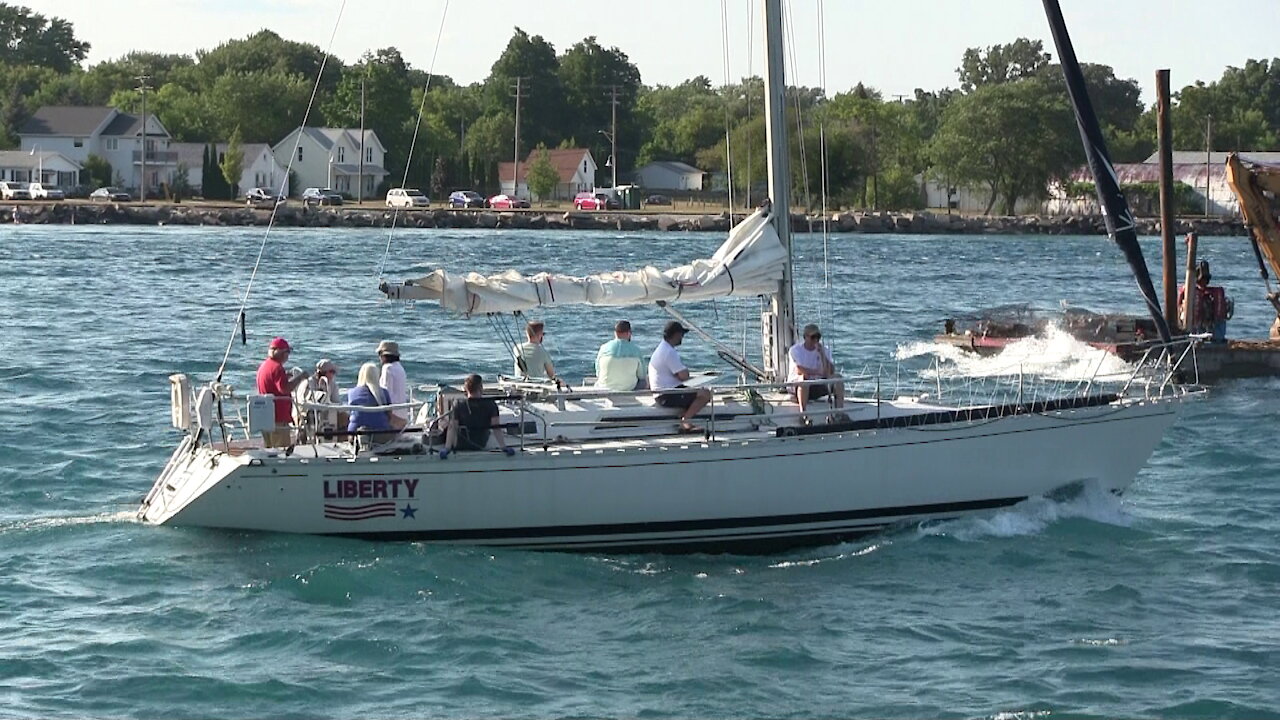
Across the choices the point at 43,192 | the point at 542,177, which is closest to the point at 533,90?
the point at 542,177

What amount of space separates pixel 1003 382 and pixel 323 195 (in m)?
93.3

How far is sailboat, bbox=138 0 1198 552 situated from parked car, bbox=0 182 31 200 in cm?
10129

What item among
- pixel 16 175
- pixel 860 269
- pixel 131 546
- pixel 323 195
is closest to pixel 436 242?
pixel 860 269

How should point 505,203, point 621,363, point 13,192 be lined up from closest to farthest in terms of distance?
1. point 621,363
2. point 13,192
3. point 505,203

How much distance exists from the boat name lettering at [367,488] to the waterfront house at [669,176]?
418ft

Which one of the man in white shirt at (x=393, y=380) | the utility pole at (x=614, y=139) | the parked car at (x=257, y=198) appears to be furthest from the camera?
the utility pole at (x=614, y=139)

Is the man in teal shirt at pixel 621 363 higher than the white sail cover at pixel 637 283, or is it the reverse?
the white sail cover at pixel 637 283

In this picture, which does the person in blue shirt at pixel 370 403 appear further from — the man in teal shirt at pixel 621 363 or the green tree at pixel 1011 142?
the green tree at pixel 1011 142

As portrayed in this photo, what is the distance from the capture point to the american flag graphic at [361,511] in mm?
18109

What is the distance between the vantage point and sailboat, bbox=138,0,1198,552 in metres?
18.1

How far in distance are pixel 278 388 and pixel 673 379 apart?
4220mm

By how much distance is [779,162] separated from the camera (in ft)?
65.9

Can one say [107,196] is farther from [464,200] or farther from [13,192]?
[464,200]

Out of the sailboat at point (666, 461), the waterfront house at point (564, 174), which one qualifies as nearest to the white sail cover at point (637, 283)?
the sailboat at point (666, 461)
